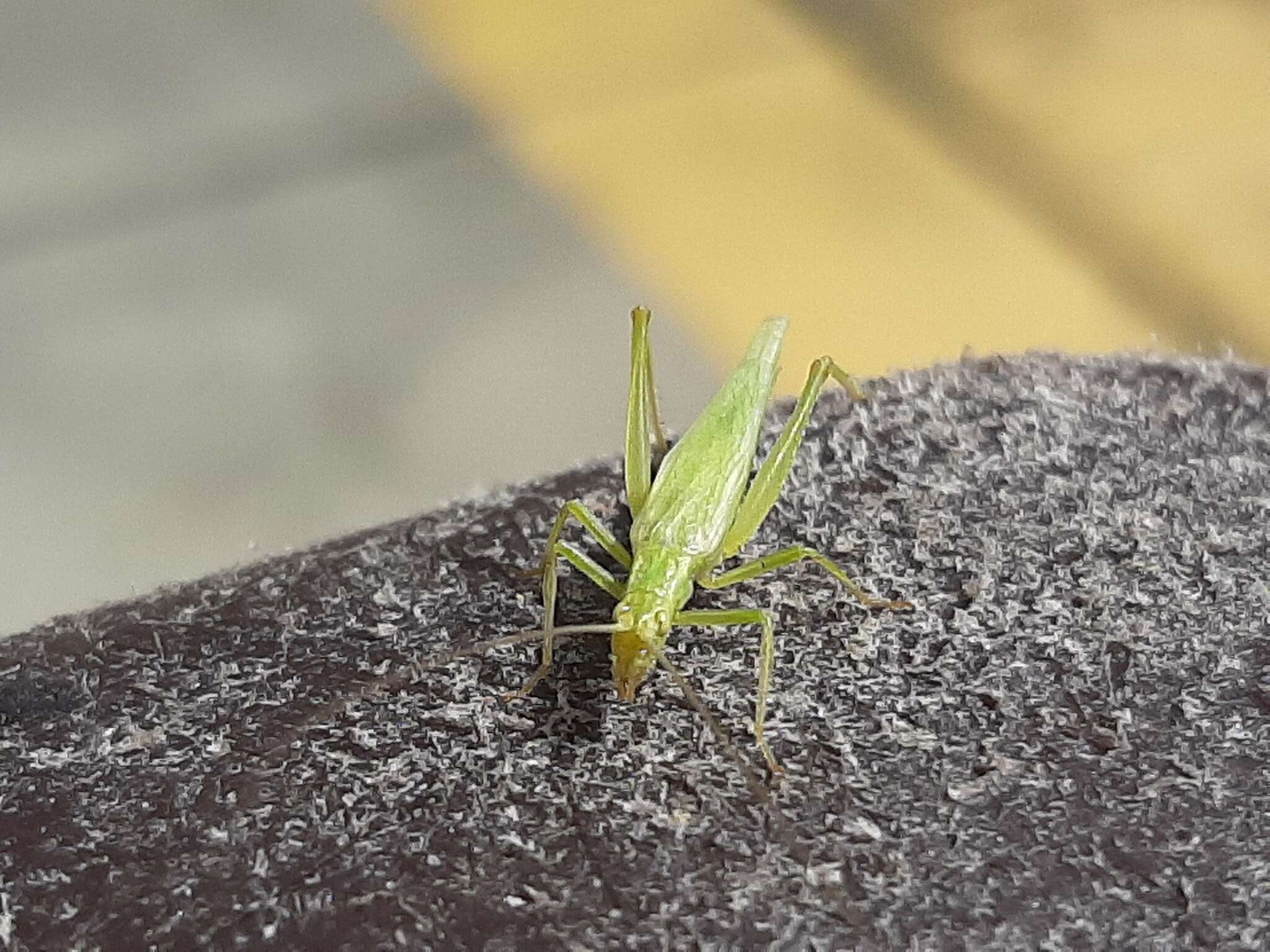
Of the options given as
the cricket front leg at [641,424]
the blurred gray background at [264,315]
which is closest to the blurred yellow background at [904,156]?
the blurred gray background at [264,315]

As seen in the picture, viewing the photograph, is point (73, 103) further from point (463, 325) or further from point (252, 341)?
point (463, 325)

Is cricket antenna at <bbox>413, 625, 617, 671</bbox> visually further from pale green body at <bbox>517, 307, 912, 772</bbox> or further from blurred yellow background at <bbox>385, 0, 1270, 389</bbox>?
blurred yellow background at <bbox>385, 0, 1270, 389</bbox>

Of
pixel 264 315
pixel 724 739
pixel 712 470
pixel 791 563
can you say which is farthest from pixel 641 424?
pixel 264 315

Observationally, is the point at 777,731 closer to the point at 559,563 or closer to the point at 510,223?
the point at 559,563

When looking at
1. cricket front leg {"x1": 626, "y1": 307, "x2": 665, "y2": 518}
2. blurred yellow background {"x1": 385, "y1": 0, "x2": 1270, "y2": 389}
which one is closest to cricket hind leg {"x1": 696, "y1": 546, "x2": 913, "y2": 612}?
cricket front leg {"x1": 626, "y1": 307, "x2": 665, "y2": 518}

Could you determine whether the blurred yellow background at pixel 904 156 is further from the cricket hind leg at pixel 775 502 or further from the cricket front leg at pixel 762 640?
the cricket front leg at pixel 762 640
